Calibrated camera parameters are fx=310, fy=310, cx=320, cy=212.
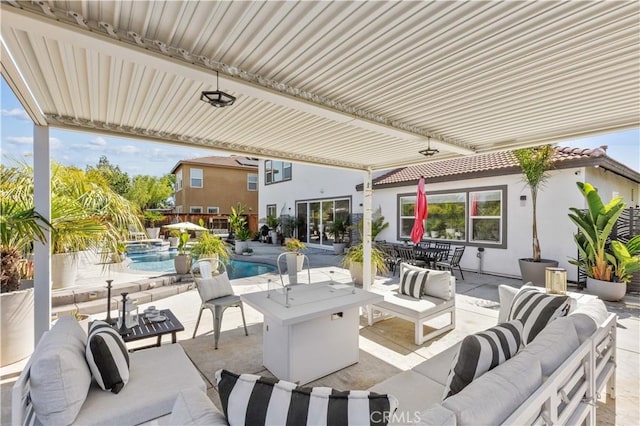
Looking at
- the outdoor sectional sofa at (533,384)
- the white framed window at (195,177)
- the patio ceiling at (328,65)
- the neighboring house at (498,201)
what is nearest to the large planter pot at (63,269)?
the patio ceiling at (328,65)

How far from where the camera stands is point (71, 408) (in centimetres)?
190

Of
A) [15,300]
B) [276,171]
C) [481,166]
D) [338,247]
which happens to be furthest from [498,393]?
[276,171]

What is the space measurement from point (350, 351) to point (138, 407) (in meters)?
2.38

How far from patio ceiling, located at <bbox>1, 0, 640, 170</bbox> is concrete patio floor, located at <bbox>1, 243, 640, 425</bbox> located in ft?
9.72

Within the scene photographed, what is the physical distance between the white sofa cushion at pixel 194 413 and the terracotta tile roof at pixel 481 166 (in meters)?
6.06

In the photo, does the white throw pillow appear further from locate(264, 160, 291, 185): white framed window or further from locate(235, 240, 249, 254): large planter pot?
locate(264, 160, 291, 185): white framed window

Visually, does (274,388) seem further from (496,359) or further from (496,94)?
(496,94)

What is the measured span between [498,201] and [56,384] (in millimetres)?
10106

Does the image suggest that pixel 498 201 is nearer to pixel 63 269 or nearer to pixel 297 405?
pixel 297 405

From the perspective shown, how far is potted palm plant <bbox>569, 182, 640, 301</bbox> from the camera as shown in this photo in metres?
6.37

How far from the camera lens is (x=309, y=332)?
137 inches

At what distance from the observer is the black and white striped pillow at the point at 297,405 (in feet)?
4.04

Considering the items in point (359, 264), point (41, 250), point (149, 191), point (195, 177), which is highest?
point (195, 177)

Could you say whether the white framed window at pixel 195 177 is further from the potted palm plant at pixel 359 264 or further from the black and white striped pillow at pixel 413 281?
the black and white striped pillow at pixel 413 281
